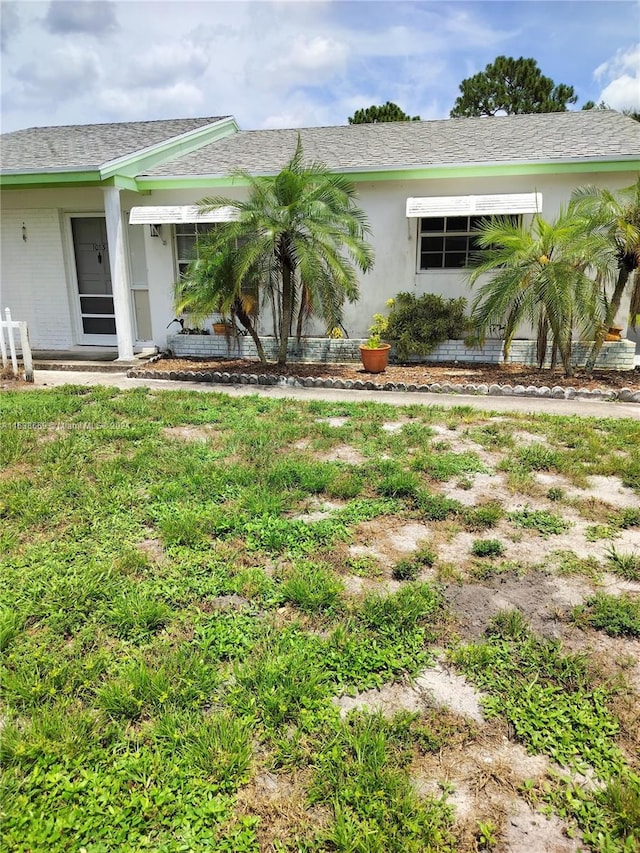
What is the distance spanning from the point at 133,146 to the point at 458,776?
12.6 metres

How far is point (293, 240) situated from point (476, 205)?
3.47m

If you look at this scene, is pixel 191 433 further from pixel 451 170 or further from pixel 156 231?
pixel 451 170

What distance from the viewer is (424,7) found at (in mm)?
9898

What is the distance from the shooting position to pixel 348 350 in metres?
10.7

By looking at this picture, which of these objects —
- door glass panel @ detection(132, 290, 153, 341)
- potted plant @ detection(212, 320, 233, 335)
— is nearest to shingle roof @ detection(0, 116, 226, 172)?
door glass panel @ detection(132, 290, 153, 341)

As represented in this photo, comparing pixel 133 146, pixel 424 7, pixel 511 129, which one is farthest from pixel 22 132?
pixel 511 129

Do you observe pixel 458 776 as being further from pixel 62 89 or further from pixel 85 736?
pixel 62 89

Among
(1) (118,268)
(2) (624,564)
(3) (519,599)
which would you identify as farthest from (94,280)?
(2) (624,564)

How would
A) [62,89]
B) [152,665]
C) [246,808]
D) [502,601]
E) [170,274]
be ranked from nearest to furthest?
[246,808] → [152,665] → [502,601] → [170,274] → [62,89]

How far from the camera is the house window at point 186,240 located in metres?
11.3

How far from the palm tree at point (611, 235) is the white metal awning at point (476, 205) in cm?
99

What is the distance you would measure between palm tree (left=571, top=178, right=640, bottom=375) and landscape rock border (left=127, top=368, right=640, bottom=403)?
3.81 ft

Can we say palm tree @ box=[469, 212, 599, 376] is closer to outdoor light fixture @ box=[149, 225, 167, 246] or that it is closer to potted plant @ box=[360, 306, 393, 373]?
potted plant @ box=[360, 306, 393, 373]

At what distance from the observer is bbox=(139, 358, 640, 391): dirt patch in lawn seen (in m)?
8.68
